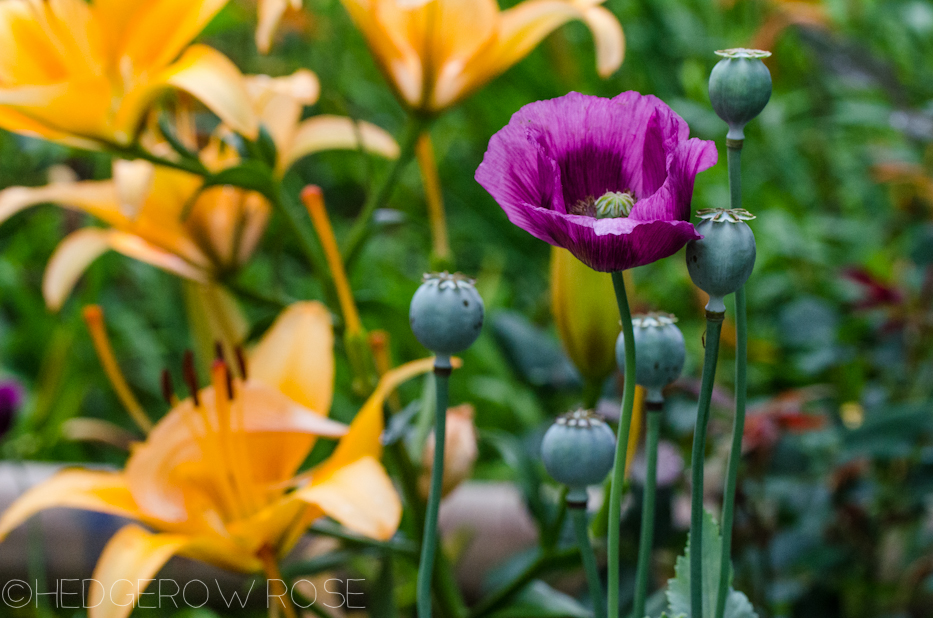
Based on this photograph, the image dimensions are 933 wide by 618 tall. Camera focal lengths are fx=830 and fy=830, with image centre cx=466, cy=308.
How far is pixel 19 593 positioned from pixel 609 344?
0.57 m

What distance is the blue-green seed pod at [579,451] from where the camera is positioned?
0.77 feet

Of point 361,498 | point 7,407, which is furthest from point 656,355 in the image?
point 7,407

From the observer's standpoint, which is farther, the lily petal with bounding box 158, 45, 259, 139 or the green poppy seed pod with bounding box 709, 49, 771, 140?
the lily petal with bounding box 158, 45, 259, 139

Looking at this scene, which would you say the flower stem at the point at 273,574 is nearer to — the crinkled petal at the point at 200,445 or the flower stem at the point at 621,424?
the crinkled petal at the point at 200,445

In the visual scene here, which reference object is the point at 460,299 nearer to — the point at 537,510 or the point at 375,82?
the point at 537,510

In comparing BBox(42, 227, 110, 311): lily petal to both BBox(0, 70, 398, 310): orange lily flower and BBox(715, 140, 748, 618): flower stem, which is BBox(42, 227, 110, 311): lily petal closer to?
BBox(0, 70, 398, 310): orange lily flower

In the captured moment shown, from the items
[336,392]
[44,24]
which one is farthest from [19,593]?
[44,24]

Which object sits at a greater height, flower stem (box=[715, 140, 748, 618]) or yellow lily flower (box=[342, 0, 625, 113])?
yellow lily flower (box=[342, 0, 625, 113])

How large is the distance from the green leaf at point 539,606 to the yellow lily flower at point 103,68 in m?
0.26

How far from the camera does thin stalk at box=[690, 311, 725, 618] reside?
198mm

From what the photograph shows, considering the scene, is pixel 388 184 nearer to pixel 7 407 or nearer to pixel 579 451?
pixel 579 451

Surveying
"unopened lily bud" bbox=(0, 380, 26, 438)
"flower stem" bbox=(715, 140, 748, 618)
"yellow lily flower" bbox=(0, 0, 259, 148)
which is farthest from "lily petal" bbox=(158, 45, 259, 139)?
"unopened lily bud" bbox=(0, 380, 26, 438)

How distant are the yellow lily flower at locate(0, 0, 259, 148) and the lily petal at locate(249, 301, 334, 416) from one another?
0.36ft

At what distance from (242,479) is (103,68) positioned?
194 millimetres
